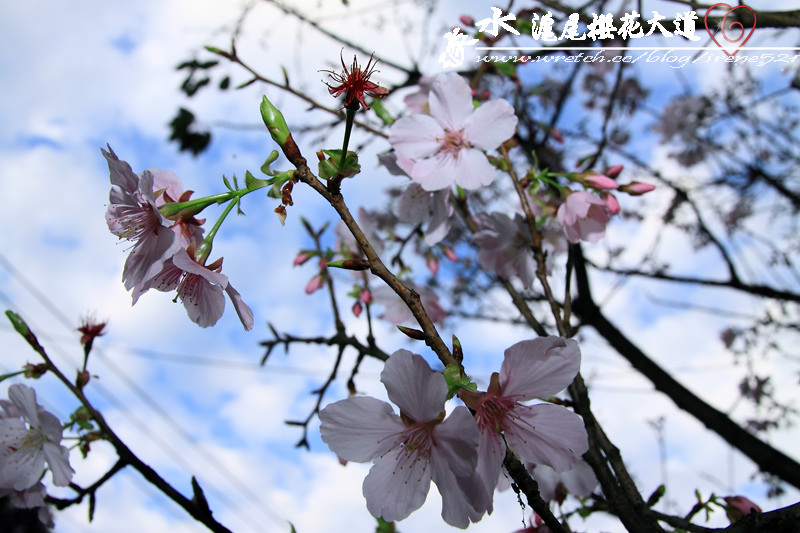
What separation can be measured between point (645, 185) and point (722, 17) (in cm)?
57

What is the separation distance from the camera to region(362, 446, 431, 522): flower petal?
746mm

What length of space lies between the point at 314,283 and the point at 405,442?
95cm

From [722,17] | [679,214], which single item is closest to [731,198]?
[679,214]

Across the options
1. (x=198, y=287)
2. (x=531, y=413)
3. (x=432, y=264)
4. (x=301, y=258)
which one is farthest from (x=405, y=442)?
(x=432, y=264)

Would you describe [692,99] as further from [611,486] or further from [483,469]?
[483,469]

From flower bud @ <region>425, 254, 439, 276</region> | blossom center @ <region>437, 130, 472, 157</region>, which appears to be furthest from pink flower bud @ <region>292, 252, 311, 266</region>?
blossom center @ <region>437, 130, 472, 157</region>

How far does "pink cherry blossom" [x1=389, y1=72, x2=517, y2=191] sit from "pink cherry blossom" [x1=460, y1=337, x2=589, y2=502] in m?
0.59

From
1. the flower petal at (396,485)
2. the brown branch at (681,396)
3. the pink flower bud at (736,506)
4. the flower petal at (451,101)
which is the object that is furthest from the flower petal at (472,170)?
the brown branch at (681,396)

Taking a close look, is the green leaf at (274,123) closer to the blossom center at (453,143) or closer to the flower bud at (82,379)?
the blossom center at (453,143)

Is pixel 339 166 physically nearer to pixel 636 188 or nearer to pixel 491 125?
pixel 491 125

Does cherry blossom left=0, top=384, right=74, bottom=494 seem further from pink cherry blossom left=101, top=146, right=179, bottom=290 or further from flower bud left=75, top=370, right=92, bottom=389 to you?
pink cherry blossom left=101, top=146, right=179, bottom=290

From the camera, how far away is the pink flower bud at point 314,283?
1650mm

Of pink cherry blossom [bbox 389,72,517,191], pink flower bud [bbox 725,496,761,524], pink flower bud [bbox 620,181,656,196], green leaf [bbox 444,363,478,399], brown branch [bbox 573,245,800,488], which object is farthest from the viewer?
brown branch [bbox 573,245,800,488]

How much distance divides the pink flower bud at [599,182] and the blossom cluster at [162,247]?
3.07 ft
